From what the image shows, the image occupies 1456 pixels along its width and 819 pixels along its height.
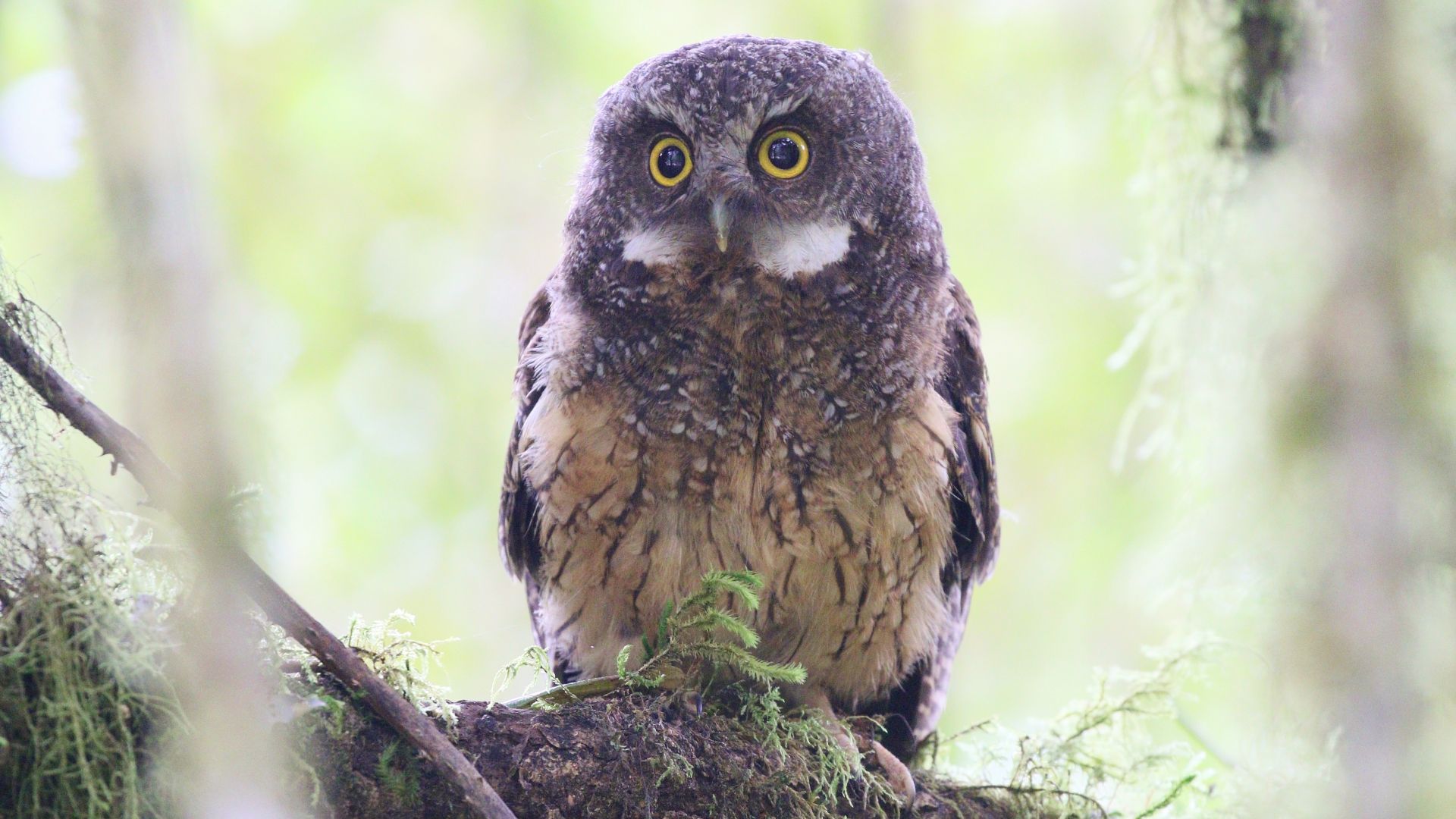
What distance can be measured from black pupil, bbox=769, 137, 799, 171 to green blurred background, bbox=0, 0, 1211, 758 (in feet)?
9.45

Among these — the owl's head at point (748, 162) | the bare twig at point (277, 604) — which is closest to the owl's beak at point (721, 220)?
the owl's head at point (748, 162)

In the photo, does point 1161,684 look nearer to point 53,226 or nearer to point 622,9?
point 53,226

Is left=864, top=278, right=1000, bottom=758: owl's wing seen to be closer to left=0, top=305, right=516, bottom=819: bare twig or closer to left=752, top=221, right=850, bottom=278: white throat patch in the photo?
left=752, top=221, right=850, bottom=278: white throat patch

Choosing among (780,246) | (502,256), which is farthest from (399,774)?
(502,256)

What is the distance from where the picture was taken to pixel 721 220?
243cm

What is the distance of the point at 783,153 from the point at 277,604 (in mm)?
1630

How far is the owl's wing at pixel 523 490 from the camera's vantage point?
279cm

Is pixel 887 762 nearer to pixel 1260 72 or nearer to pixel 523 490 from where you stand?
pixel 523 490

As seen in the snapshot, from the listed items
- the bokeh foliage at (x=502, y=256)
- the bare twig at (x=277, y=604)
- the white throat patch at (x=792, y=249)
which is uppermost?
the bokeh foliage at (x=502, y=256)

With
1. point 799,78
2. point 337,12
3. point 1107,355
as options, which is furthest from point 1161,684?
point 337,12

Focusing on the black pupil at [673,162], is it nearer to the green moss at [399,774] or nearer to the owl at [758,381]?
the owl at [758,381]

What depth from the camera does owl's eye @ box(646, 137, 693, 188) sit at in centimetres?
259

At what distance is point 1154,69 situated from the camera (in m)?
3.01

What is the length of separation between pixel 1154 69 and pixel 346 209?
4189 mm
